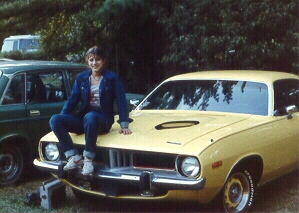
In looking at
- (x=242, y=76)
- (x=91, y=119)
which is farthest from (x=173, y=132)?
(x=242, y=76)

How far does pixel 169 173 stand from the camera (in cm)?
527

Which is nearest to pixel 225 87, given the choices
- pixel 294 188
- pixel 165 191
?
pixel 294 188

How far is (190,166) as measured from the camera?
5.19 meters

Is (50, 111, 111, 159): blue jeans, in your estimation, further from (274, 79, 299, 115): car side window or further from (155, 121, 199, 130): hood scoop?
(274, 79, 299, 115): car side window

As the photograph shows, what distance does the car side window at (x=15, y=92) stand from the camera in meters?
7.22

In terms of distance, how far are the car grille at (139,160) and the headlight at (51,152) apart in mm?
673

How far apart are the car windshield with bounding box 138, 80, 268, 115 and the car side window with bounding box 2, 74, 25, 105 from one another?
1490 mm

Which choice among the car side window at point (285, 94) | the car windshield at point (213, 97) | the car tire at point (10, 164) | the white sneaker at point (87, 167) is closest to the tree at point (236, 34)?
the car side window at point (285, 94)

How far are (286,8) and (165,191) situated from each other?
6.28 m

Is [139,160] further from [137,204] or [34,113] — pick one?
[34,113]

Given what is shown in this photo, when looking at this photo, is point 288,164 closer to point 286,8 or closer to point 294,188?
point 294,188

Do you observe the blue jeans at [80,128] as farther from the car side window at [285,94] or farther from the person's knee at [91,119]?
the car side window at [285,94]

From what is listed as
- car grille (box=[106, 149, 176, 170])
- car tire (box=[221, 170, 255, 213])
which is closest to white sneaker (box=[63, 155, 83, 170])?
car grille (box=[106, 149, 176, 170])

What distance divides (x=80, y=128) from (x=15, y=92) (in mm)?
1762
